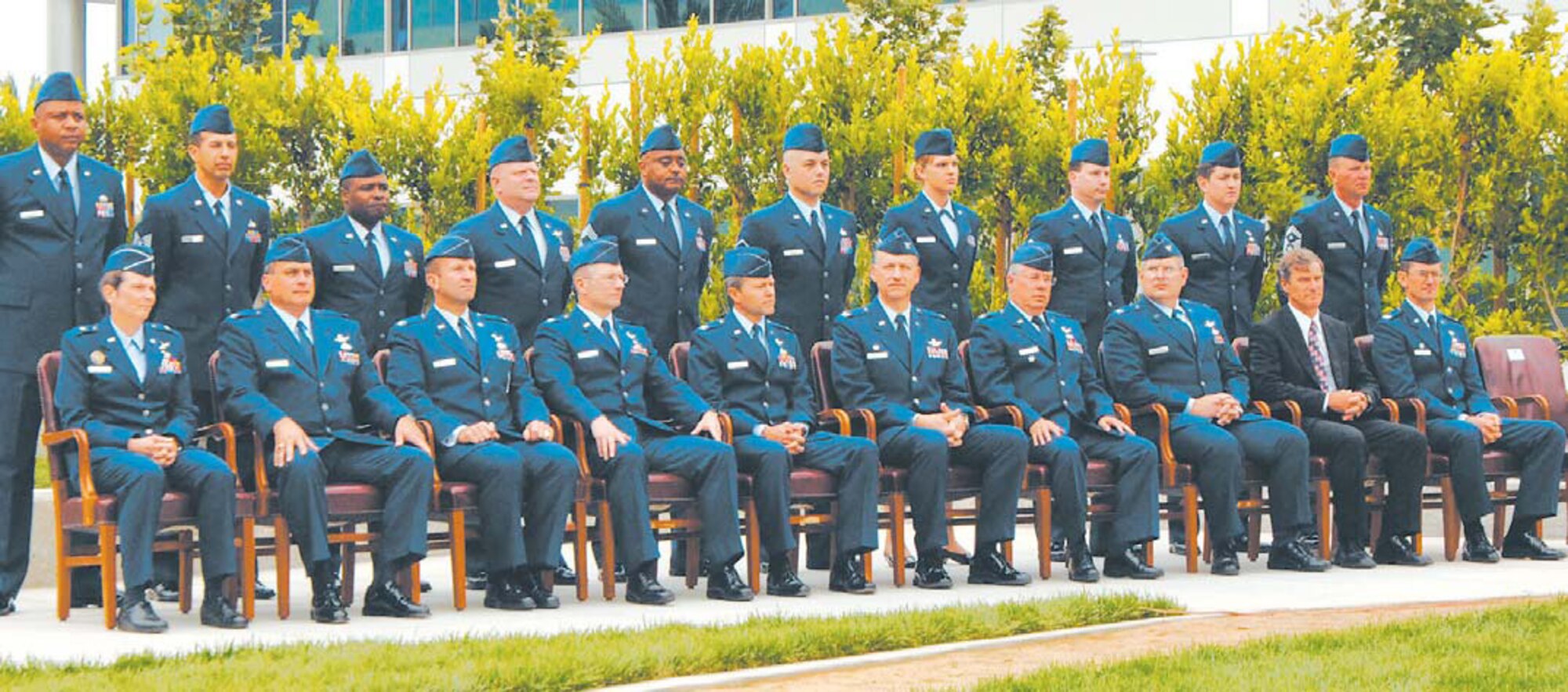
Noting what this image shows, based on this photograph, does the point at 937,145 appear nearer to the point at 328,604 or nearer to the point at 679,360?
the point at 679,360

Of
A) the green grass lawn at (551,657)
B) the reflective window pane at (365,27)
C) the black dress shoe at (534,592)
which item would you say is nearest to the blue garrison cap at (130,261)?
the black dress shoe at (534,592)

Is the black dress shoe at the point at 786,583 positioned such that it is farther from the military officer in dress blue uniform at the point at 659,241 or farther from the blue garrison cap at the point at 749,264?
the military officer in dress blue uniform at the point at 659,241

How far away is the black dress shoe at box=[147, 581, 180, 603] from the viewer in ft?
32.2

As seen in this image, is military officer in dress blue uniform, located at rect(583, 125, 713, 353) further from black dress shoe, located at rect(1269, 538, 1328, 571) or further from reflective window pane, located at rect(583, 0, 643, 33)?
reflective window pane, located at rect(583, 0, 643, 33)

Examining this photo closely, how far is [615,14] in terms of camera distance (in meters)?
30.5

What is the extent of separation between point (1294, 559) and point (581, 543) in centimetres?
347

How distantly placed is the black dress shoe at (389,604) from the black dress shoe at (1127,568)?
10.7ft

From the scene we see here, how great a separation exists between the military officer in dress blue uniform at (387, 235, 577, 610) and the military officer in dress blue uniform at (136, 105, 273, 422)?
75 cm

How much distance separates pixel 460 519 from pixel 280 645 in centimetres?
175

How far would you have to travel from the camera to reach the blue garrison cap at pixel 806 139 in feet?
36.7

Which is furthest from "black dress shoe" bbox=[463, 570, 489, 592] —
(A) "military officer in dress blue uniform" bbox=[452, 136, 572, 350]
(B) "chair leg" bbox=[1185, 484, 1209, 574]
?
(B) "chair leg" bbox=[1185, 484, 1209, 574]

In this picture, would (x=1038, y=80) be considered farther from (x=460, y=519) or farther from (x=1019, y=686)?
(x=1019, y=686)

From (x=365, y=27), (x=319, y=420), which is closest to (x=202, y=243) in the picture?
(x=319, y=420)

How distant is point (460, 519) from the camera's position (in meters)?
9.31
